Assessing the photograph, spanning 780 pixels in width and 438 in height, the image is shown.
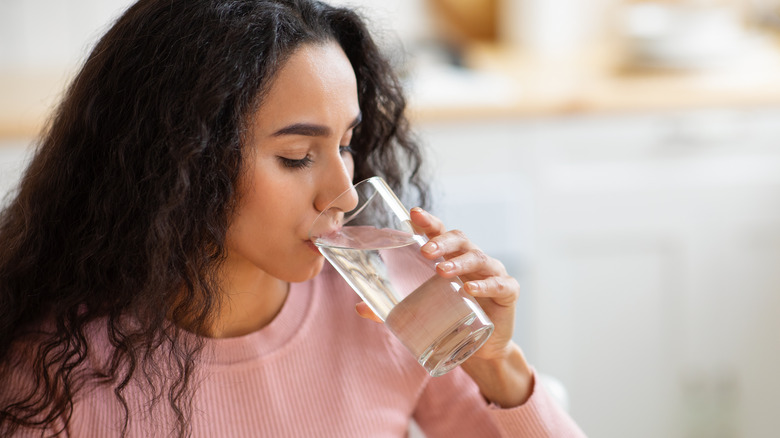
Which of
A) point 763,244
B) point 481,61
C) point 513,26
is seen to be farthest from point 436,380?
point 513,26

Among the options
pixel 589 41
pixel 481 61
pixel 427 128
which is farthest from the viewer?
pixel 589 41

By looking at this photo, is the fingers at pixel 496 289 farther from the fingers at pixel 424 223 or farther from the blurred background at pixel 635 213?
the blurred background at pixel 635 213

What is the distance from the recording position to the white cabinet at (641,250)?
2070 millimetres

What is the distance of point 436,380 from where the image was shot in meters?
1.12

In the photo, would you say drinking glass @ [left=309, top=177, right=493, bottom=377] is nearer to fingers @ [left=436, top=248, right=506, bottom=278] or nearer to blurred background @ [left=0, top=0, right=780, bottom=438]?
fingers @ [left=436, top=248, right=506, bottom=278]

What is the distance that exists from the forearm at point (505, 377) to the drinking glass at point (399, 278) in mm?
182

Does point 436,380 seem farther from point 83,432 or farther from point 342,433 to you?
point 83,432

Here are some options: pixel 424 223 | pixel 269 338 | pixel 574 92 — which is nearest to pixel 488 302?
pixel 424 223

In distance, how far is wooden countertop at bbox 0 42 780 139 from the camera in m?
2.01

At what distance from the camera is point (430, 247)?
2.82ft

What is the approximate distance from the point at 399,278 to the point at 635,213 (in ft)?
4.47

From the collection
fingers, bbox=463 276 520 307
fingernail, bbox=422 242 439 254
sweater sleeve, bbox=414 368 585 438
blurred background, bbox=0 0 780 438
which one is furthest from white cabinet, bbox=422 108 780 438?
fingernail, bbox=422 242 439 254

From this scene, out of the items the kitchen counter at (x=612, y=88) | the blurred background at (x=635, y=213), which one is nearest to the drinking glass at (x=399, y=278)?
the kitchen counter at (x=612, y=88)

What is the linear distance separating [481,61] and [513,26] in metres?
0.22
